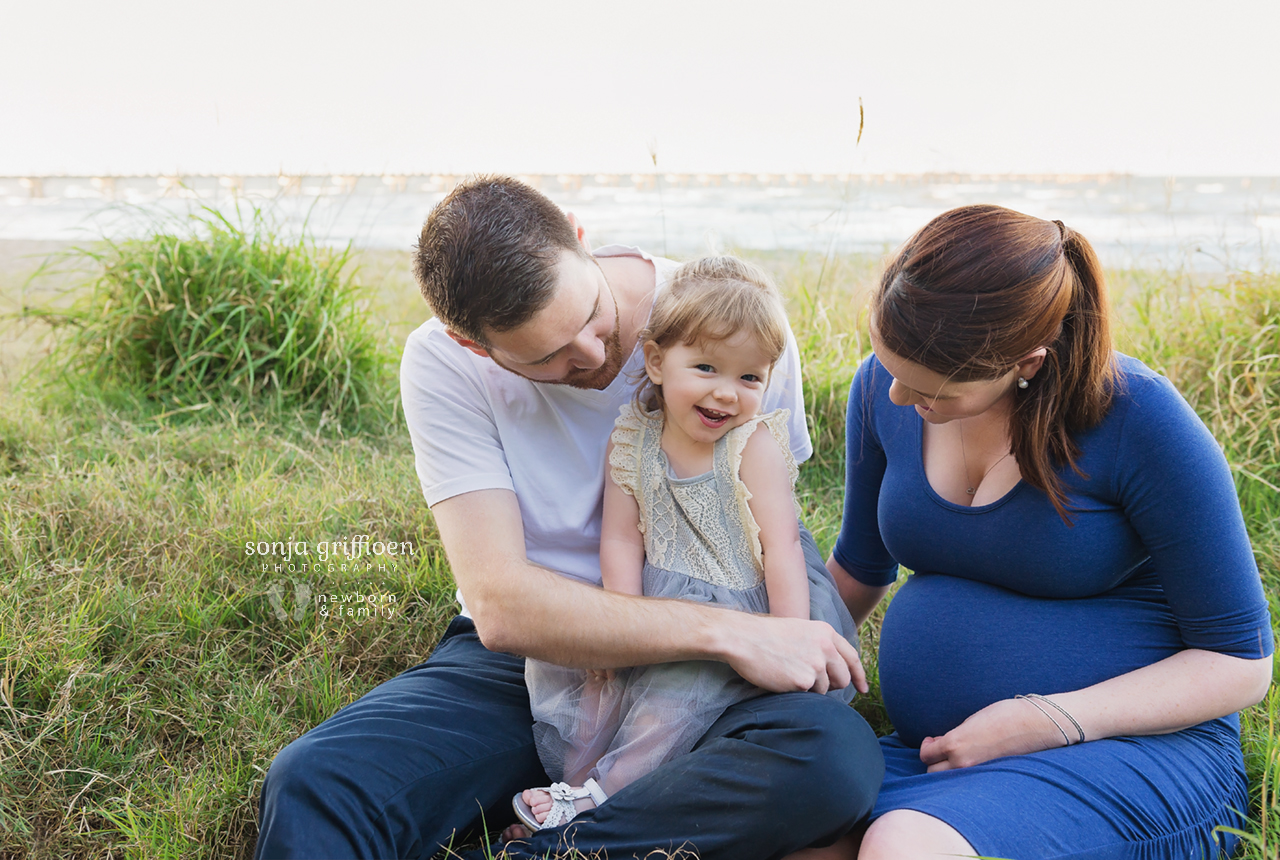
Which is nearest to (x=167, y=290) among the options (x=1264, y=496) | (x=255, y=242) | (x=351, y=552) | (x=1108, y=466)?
(x=255, y=242)

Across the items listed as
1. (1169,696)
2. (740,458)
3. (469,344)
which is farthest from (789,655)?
(469,344)

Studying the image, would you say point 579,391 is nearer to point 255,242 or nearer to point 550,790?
point 550,790

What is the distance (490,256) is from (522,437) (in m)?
0.49

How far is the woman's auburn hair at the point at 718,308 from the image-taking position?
2176 millimetres

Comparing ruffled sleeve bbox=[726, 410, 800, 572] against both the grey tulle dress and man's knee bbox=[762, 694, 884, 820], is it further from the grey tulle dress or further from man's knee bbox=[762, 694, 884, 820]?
man's knee bbox=[762, 694, 884, 820]

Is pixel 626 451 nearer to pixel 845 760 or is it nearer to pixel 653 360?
→ pixel 653 360

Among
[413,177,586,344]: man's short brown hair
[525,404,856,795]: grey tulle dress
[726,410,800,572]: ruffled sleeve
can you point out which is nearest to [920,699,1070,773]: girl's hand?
[525,404,856,795]: grey tulle dress

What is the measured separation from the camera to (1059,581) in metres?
1.99

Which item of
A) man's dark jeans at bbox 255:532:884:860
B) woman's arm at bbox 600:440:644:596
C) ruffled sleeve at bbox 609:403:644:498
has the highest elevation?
ruffled sleeve at bbox 609:403:644:498

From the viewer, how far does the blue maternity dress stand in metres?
1.80

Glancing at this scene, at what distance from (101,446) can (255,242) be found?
1445 millimetres

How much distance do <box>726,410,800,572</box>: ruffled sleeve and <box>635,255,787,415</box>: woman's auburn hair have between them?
15cm

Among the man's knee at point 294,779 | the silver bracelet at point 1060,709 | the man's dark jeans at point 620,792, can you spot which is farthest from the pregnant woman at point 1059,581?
the man's knee at point 294,779

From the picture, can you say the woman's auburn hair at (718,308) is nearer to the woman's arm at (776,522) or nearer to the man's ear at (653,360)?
the man's ear at (653,360)
